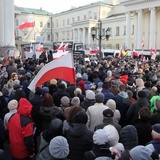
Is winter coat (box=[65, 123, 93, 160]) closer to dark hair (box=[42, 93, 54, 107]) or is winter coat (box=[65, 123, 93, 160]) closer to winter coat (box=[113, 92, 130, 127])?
dark hair (box=[42, 93, 54, 107])

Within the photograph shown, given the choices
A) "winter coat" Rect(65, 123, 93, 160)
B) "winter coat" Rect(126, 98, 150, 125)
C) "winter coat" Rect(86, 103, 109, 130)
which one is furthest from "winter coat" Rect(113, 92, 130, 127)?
"winter coat" Rect(65, 123, 93, 160)

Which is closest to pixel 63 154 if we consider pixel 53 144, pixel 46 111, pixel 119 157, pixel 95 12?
pixel 53 144

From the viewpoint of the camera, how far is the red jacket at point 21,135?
14.6 feet

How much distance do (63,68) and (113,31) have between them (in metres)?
56.5

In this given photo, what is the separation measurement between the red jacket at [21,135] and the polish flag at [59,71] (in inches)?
55.3

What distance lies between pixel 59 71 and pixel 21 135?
1962 millimetres

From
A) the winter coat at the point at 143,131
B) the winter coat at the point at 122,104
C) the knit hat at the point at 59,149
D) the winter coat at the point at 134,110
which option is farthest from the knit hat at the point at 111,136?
the winter coat at the point at 122,104

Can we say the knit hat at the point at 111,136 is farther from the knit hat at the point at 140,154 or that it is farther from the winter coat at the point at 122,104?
the winter coat at the point at 122,104

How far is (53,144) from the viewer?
3.17 meters

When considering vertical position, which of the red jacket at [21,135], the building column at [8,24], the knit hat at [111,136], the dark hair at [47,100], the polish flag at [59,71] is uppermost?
the building column at [8,24]

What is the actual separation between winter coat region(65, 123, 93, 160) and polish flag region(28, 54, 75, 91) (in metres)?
2.19

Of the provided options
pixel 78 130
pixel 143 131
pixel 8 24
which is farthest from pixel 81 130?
pixel 8 24

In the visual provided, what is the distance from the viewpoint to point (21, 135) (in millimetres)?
4465

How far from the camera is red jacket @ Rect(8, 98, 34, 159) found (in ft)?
14.6
